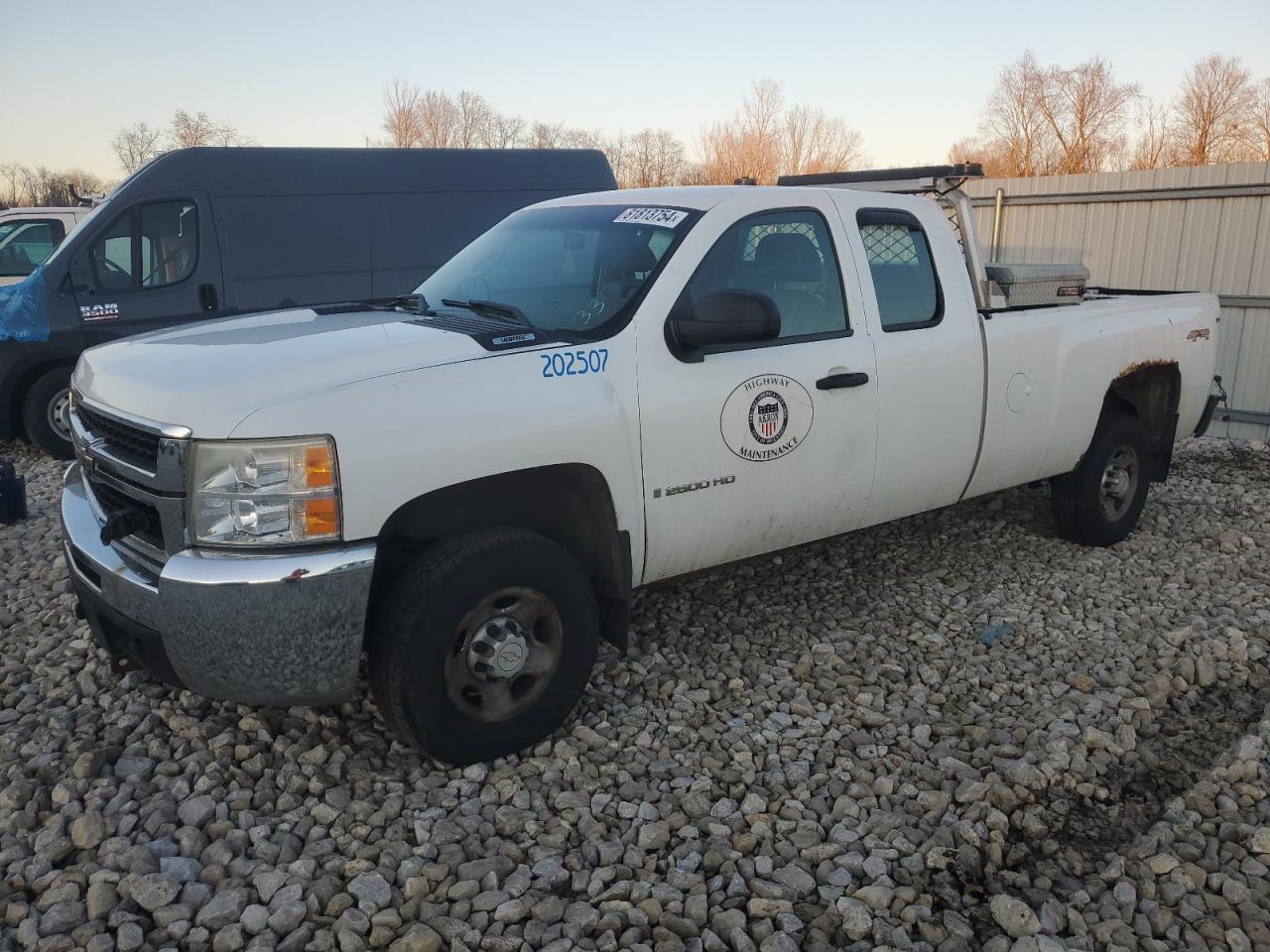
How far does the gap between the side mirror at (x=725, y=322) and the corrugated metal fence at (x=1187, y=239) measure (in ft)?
24.9

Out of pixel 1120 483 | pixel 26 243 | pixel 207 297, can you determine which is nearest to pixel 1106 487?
pixel 1120 483

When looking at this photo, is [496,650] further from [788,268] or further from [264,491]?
[788,268]

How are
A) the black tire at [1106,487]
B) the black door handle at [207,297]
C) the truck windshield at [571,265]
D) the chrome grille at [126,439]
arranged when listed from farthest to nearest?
the black door handle at [207,297] < the black tire at [1106,487] < the truck windshield at [571,265] < the chrome grille at [126,439]

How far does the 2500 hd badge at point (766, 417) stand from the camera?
12.4ft

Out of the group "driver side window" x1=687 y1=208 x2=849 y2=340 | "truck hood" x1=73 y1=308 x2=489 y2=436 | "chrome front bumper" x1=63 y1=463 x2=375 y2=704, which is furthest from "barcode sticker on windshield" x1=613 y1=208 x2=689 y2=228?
"chrome front bumper" x1=63 y1=463 x2=375 y2=704

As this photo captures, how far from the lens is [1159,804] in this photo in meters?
3.39

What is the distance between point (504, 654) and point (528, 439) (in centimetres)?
74

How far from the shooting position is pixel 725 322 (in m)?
3.52

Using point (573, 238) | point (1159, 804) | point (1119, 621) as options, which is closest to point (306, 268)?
point (573, 238)

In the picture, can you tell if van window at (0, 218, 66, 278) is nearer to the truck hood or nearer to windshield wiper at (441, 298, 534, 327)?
the truck hood

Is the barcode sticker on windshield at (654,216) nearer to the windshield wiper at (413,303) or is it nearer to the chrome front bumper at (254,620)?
the windshield wiper at (413,303)

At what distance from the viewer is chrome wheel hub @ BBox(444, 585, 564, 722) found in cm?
331

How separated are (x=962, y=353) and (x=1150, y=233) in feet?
23.1

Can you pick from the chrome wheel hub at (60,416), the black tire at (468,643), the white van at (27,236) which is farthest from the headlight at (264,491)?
the white van at (27,236)
